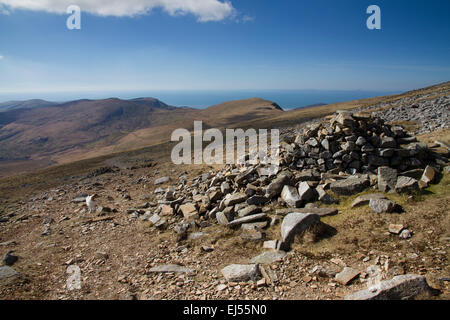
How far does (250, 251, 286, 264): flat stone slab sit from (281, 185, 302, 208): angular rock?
275cm

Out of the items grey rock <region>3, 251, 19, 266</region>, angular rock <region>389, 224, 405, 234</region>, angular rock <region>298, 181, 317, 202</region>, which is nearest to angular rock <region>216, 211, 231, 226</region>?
angular rock <region>298, 181, 317, 202</region>

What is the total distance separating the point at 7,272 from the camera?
315 inches

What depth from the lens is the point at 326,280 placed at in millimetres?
5953

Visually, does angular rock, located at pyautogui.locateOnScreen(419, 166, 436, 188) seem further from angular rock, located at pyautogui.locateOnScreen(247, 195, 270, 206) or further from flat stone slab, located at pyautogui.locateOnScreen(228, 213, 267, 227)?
flat stone slab, located at pyautogui.locateOnScreen(228, 213, 267, 227)

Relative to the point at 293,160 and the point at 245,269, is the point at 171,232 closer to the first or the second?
the point at 245,269

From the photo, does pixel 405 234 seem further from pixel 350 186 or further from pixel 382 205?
pixel 350 186

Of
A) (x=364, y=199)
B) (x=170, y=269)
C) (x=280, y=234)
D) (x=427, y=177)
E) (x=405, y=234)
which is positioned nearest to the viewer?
(x=405, y=234)

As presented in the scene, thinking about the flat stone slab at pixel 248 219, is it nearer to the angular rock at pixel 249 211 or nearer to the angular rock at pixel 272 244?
the angular rock at pixel 249 211

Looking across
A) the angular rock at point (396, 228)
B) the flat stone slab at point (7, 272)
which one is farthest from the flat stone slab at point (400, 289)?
the flat stone slab at point (7, 272)

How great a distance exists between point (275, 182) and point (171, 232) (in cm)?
501

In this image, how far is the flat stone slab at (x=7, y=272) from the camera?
7759 millimetres

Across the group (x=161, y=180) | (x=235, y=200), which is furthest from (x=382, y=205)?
(x=161, y=180)

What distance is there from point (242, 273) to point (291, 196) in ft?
13.9
